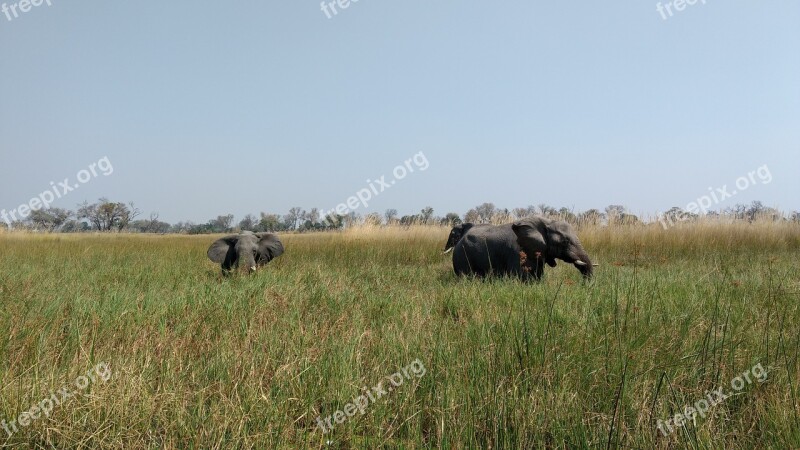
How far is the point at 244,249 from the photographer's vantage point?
788 centimetres

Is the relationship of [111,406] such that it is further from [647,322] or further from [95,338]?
[647,322]

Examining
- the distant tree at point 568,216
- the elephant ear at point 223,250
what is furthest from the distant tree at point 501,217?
the elephant ear at point 223,250

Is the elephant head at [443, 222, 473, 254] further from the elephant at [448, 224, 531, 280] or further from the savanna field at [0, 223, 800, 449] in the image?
the savanna field at [0, 223, 800, 449]

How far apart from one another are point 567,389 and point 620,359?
1.29 ft

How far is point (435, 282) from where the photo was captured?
6.73m

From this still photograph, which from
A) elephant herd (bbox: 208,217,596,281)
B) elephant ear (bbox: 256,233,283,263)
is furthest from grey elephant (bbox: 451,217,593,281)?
elephant ear (bbox: 256,233,283,263)

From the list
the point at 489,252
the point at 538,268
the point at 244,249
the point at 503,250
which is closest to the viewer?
the point at 538,268

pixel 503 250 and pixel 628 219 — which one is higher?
pixel 503 250

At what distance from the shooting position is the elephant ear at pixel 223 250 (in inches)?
319

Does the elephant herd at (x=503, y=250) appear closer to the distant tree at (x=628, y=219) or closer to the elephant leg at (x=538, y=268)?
the elephant leg at (x=538, y=268)

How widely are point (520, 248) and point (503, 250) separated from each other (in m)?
0.32

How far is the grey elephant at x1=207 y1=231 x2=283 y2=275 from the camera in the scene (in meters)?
7.91

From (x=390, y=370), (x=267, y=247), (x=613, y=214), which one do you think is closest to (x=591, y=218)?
(x=613, y=214)

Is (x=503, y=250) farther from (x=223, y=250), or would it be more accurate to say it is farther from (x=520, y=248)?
(x=223, y=250)
